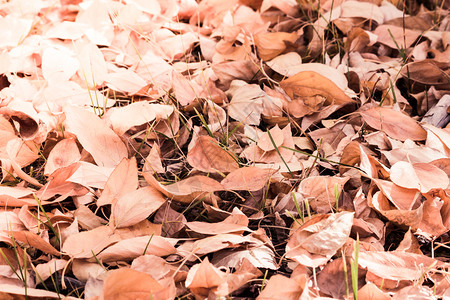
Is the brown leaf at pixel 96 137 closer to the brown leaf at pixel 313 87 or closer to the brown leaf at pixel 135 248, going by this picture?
the brown leaf at pixel 135 248

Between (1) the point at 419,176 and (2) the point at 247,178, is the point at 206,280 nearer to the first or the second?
(2) the point at 247,178

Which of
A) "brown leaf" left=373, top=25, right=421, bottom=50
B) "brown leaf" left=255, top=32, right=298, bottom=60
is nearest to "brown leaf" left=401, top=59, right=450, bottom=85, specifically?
"brown leaf" left=373, top=25, right=421, bottom=50

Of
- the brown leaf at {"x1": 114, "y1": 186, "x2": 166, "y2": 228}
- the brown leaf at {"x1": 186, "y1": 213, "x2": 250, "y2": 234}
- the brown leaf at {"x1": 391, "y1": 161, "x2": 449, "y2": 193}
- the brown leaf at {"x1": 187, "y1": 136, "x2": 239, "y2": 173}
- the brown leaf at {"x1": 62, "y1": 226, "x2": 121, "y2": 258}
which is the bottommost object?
the brown leaf at {"x1": 62, "y1": 226, "x2": 121, "y2": 258}

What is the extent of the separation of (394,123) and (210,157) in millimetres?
363

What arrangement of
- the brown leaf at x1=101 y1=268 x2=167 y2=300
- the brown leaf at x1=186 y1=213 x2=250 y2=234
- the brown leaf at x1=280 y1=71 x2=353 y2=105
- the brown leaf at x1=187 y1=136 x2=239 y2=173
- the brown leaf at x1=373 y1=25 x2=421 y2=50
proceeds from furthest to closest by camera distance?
the brown leaf at x1=373 y1=25 x2=421 y2=50
the brown leaf at x1=280 y1=71 x2=353 y2=105
the brown leaf at x1=187 y1=136 x2=239 y2=173
the brown leaf at x1=186 y1=213 x2=250 y2=234
the brown leaf at x1=101 y1=268 x2=167 y2=300

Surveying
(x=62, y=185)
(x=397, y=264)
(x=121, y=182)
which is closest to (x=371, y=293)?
(x=397, y=264)

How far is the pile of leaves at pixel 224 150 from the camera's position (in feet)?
2.30

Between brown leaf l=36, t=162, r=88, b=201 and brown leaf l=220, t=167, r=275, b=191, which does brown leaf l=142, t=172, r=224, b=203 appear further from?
brown leaf l=36, t=162, r=88, b=201

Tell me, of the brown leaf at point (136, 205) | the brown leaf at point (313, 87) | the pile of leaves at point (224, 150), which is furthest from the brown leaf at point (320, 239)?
the brown leaf at point (313, 87)

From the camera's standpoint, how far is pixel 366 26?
49.3 inches

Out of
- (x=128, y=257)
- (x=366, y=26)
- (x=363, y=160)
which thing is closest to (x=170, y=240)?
(x=128, y=257)

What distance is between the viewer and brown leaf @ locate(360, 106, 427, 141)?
93cm

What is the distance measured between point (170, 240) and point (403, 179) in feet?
1.26

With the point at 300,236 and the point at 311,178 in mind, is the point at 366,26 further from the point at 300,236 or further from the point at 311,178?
the point at 300,236
